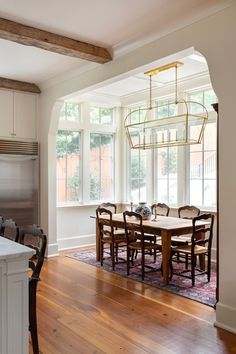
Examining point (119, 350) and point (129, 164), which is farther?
point (129, 164)

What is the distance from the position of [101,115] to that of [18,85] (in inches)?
77.9

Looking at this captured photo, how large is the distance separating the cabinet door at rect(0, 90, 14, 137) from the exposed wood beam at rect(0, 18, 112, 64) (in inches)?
82.0

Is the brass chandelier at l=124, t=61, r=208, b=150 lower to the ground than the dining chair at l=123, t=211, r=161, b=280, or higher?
higher

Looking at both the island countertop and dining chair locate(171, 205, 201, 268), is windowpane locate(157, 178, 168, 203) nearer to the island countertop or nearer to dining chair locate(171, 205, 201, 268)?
dining chair locate(171, 205, 201, 268)

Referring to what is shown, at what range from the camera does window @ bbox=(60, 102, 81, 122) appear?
6618mm

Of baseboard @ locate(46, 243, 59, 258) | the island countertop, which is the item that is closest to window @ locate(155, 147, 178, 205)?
baseboard @ locate(46, 243, 59, 258)

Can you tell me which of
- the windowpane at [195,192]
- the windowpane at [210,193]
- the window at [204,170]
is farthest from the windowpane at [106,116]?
the windowpane at [210,193]

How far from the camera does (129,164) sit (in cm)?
730

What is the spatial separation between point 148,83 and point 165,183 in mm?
1839

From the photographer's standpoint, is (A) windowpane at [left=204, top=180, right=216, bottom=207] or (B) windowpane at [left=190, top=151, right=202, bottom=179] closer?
(A) windowpane at [left=204, top=180, right=216, bottom=207]

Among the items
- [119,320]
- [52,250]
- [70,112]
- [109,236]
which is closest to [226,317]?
[119,320]

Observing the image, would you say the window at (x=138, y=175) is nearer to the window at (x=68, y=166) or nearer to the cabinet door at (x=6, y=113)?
the window at (x=68, y=166)

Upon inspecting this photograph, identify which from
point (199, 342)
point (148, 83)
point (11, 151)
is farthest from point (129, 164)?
point (199, 342)

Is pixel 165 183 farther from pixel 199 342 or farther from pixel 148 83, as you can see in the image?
pixel 199 342
